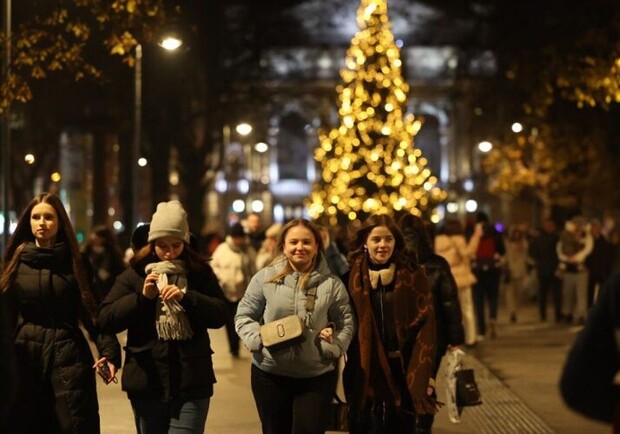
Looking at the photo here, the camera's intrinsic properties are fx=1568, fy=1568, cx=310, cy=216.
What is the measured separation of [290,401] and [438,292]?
8.20ft

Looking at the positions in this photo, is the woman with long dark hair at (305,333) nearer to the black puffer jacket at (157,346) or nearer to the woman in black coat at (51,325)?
the black puffer jacket at (157,346)

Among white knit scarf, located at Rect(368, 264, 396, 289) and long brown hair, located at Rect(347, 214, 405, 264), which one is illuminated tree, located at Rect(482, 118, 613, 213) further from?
white knit scarf, located at Rect(368, 264, 396, 289)

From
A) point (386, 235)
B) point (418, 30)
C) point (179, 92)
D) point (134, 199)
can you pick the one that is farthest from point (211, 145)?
point (386, 235)

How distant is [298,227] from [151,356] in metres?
1.12

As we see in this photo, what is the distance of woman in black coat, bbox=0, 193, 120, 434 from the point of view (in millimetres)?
7590

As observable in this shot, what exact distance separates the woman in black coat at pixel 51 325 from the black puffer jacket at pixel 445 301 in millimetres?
2936

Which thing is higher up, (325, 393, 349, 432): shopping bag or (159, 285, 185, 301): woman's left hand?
(159, 285, 185, 301): woman's left hand

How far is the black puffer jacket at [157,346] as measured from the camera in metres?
7.55

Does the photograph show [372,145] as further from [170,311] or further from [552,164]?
[170,311]

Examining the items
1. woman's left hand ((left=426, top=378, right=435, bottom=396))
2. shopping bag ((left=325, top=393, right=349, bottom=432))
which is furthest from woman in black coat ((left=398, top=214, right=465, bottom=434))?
shopping bag ((left=325, top=393, right=349, bottom=432))

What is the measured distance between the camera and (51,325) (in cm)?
772

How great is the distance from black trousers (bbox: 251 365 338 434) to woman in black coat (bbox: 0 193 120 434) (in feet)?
2.76

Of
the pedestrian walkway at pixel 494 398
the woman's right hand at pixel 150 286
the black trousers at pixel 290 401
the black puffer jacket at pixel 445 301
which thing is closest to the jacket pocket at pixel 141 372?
the woman's right hand at pixel 150 286

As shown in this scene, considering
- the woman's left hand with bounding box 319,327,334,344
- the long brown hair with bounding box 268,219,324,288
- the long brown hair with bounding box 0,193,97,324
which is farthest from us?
the long brown hair with bounding box 268,219,324,288
